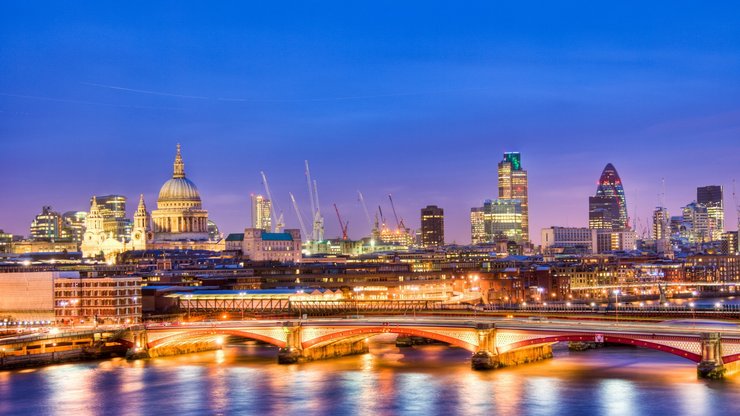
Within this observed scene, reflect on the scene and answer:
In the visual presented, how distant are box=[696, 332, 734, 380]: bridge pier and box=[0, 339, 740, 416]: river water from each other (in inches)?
28.6

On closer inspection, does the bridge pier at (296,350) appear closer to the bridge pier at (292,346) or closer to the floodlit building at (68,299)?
the bridge pier at (292,346)

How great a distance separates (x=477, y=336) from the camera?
255 feet

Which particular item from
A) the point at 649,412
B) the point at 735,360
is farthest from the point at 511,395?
the point at 735,360

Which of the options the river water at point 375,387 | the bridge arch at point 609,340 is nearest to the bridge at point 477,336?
the bridge arch at point 609,340

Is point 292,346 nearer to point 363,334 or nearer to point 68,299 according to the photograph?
point 363,334

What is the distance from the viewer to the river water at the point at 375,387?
63062 mm

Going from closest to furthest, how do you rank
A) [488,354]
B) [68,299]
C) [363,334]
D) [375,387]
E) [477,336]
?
[375,387]
[488,354]
[477,336]
[363,334]
[68,299]

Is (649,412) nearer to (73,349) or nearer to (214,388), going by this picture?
(214,388)

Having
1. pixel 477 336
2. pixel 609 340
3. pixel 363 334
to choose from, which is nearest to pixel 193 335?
pixel 363 334

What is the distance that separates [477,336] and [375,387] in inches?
374

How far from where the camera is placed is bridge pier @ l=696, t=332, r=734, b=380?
6738 cm

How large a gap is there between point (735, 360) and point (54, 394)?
3732 centimetres

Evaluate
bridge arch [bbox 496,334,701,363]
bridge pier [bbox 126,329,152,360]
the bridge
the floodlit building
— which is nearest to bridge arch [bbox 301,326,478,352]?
the bridge

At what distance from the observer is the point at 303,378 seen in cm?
7512
